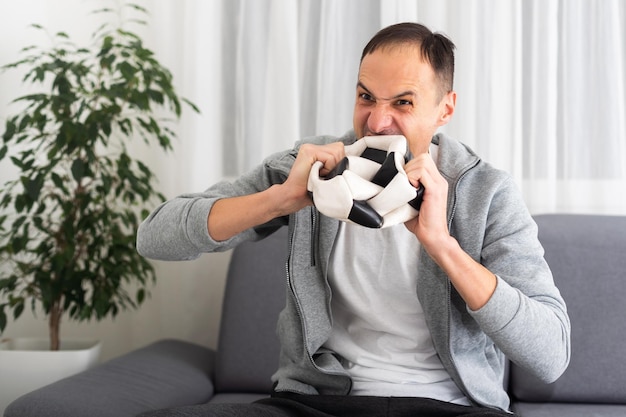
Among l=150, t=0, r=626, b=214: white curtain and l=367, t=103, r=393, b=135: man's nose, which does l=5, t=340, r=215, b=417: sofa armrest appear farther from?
l=367, t=103, r=393, b=135: man's nose

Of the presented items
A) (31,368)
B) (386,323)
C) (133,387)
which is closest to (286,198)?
(386,323)

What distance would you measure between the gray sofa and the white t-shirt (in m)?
0.48

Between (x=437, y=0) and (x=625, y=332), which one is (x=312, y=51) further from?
(x=625, y=332)

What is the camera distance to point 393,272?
58.5 inches

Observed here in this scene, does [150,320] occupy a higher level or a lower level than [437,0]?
lower

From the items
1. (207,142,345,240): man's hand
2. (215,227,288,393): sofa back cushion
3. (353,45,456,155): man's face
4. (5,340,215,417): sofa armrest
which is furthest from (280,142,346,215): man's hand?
(215,227,288,393): sofa back cushion

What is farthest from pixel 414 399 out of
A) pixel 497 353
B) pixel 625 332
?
pixel 625 332

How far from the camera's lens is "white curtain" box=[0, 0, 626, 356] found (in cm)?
223

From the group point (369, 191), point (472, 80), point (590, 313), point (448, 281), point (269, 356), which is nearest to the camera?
point (369, 191)

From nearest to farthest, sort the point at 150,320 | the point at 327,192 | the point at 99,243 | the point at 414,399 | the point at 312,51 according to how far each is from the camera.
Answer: the point at 327,192
the point at 414,399
the point at 99,243
the point at 312,51
the point at 150,320

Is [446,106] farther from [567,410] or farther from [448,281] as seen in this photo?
[567,410]

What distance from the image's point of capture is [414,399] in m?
1.38

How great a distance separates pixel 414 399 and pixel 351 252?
307 millimetres

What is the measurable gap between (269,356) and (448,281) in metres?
0.74
